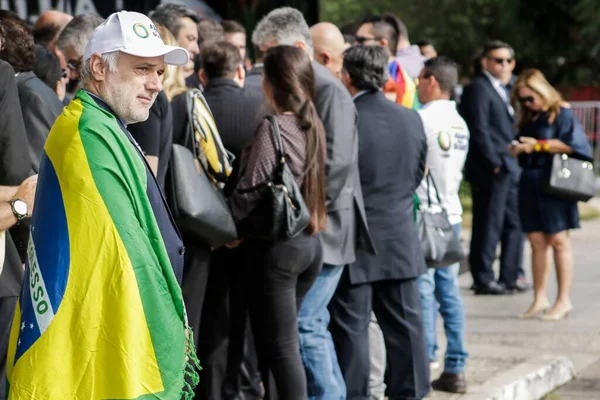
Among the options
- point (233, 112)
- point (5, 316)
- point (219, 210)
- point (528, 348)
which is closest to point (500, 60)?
point (528, 348)

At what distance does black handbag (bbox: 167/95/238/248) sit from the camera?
19.0 ft

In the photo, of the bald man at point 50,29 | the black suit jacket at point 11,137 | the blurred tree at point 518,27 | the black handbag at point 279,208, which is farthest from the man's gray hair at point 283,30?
the blurred tree at point 518,27

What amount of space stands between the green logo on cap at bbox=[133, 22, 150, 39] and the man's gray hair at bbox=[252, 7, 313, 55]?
2984 millimetres

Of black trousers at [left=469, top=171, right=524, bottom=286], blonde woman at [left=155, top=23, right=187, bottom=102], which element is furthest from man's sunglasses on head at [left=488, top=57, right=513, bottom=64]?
blonde woman at [left=155, top=23, right=187, bottom=102]

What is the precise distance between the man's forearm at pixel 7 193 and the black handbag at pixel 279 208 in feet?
4.34

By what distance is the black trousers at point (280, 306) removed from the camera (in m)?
5.79

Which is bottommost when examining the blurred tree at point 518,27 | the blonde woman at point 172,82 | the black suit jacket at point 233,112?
the blurred tree at point 518,27

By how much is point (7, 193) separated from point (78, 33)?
5.33ft

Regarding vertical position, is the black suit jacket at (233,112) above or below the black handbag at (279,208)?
above

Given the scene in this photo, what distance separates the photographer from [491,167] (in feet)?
38.0

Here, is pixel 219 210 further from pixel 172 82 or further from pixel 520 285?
pixel 520 285

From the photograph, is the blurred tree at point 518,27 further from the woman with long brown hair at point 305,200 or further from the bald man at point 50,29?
the woman with long brown hair at point 305,200

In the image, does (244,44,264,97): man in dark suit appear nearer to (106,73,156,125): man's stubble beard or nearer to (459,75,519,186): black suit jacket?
(106,73,156,125): man's stubble beard

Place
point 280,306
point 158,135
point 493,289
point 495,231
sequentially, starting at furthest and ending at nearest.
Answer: point 495,231, point 493,289, point 280,306, point 158,135
